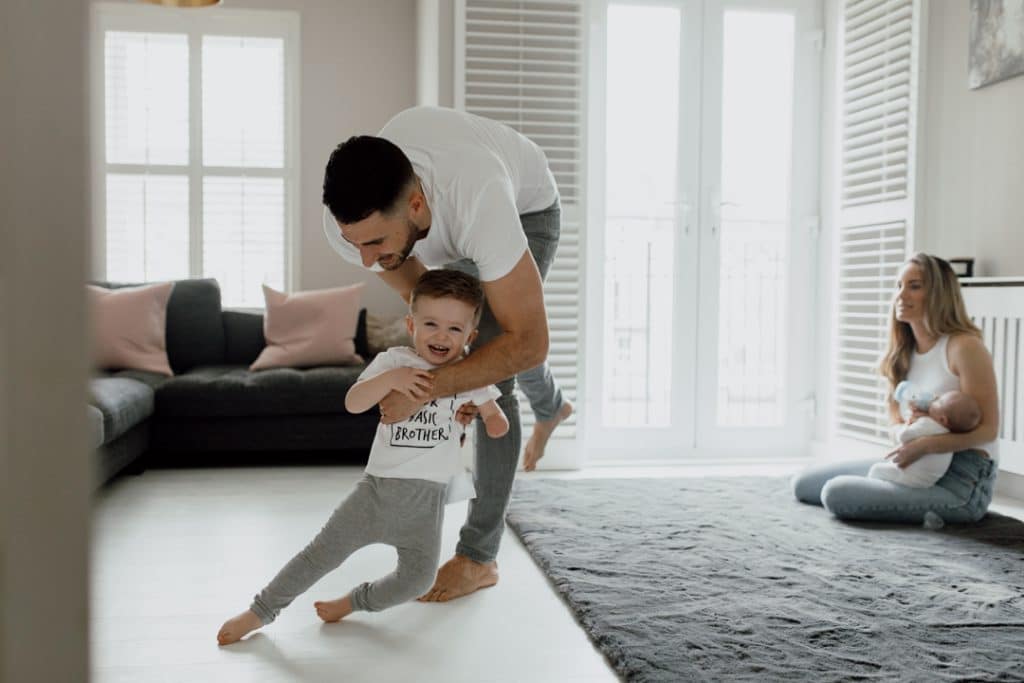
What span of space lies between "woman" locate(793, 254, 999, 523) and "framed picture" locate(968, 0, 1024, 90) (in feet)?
3.15

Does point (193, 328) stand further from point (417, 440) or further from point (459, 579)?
point (417, 440)

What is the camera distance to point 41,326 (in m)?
0.27

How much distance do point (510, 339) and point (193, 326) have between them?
9.43ft

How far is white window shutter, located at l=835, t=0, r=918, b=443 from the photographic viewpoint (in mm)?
3777

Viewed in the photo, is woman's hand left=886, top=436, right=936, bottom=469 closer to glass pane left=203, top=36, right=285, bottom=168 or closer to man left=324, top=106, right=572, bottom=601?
man left=324, top=106, right=572, bottom=601

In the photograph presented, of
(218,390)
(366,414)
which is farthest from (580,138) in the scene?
(218,390)

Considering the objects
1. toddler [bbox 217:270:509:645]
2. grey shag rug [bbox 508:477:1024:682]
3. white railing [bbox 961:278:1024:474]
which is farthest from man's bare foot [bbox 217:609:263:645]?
white railing [bbox 961:278:1024:474]

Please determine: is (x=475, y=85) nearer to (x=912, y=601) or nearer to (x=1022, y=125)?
(x=1022, y=125)

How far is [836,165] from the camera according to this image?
429 cm

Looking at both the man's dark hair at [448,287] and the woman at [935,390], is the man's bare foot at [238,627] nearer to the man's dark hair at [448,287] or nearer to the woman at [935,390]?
the man's dark hair at [448,287]

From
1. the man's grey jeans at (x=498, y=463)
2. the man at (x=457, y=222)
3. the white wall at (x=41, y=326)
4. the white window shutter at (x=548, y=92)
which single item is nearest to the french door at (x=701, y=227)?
the white window shutter at (x=548, y=92)

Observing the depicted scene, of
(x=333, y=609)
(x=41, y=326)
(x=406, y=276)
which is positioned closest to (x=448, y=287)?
(x=406, y=276)

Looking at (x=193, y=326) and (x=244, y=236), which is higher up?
(x=244, y=236)

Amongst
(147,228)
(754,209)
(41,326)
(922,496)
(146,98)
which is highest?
(146,98)
